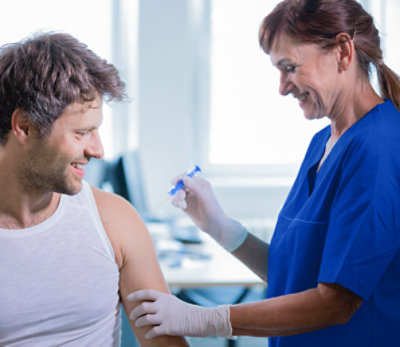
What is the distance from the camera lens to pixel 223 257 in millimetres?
2230

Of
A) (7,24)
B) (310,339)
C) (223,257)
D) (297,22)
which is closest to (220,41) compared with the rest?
(7,24)

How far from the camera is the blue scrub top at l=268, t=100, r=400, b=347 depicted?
92 centimetres

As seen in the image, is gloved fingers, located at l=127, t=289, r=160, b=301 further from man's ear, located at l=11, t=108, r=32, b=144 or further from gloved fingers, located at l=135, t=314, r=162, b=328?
man's ear, located at l=11, t=108, r=32, b=144

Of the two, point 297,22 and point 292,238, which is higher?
point 297,22

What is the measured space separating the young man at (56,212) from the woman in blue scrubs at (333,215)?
107 millimetres

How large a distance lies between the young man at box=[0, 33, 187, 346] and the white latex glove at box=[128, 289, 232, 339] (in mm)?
47

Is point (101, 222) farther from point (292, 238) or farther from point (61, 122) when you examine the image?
point (292, 238)

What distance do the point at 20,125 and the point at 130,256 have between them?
15.3 inches

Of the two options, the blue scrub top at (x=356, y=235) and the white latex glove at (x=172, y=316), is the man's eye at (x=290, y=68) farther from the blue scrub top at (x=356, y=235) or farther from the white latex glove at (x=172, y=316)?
the white latex glove at (x=172, y=316)

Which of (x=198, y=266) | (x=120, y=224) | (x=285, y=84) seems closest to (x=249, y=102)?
(x=198, y=266)

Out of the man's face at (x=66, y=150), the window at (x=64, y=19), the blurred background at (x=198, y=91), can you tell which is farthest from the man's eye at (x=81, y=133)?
the window at (x=64, y=19)

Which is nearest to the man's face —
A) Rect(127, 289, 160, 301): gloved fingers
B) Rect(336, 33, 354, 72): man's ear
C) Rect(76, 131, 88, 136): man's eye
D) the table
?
Rect(76, 131, 88, 136): man's eye

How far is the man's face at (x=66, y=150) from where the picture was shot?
3.25 feet

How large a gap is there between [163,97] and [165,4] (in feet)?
2.10
